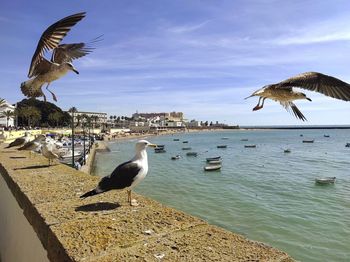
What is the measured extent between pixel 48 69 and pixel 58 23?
27.3 inches

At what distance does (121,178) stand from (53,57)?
6.90 ft

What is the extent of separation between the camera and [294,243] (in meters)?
14.1

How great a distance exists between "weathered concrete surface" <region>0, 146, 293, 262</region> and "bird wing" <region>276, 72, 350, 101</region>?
2232 millimetres

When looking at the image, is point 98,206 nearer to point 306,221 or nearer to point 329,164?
point 306,221

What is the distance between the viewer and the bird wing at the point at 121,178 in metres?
3.64

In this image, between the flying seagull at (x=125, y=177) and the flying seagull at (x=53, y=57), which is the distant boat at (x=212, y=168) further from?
the flying seagull at (x=125, y=177)

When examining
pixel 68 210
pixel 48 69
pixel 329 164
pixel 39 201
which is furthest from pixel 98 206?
pixel 329 164

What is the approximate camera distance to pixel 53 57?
473 cm

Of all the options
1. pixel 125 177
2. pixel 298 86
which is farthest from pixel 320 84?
pixel 125 177

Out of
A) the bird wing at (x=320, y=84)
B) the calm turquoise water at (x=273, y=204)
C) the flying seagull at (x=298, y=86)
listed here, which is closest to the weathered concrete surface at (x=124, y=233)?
the flying seagull at (x=298, y=86)

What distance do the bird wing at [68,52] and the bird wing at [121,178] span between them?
1.83m

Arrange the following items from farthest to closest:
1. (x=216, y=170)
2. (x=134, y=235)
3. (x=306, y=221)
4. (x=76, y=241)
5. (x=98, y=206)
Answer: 1. (x=216, y=170)
2. (x=306, y=221)
3. (x=98, y=206)
4. (x=134, y=235)
5. (x=76, y=241)

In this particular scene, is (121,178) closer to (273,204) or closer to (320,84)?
(320,84)

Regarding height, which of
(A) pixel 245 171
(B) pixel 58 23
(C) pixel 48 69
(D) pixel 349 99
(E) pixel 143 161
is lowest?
(A) pixel 245 171
